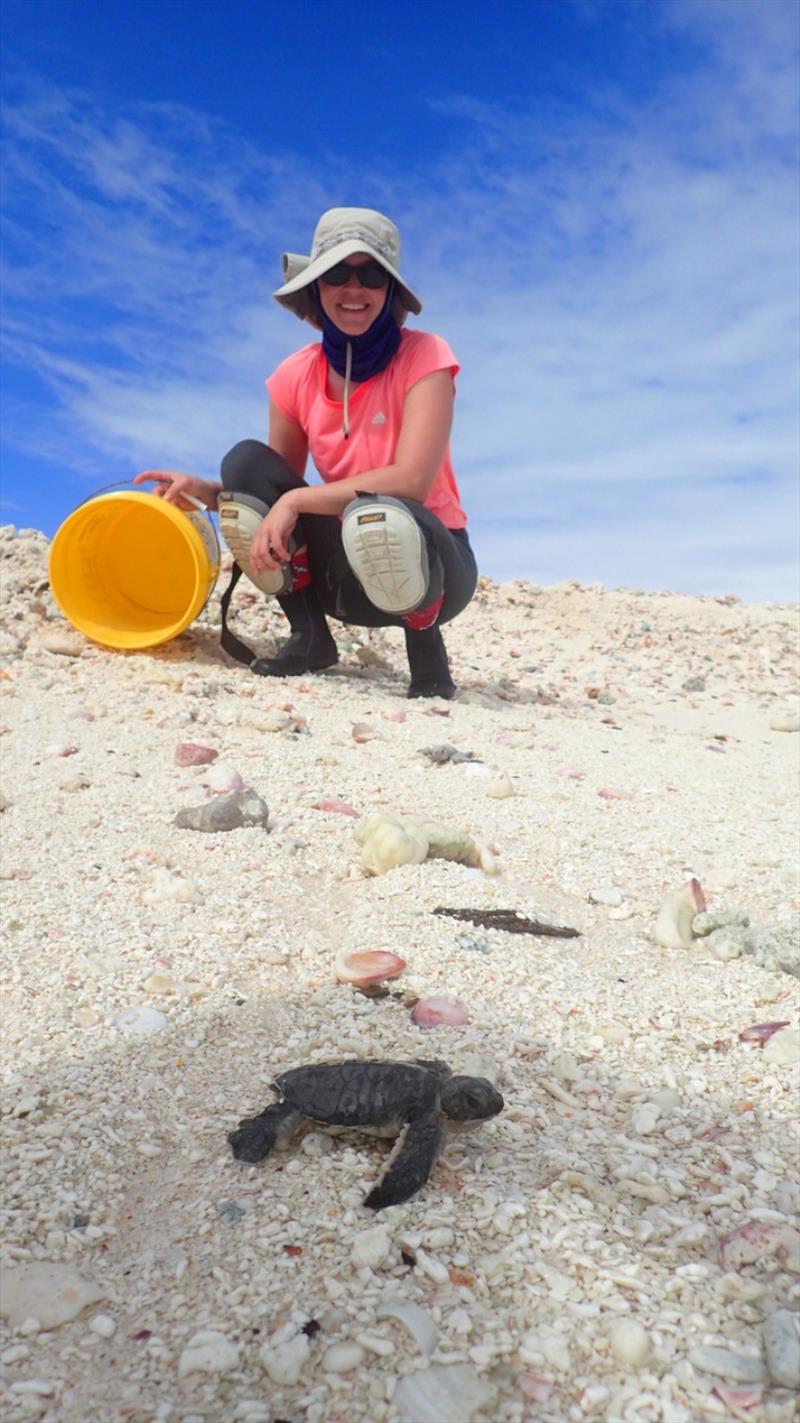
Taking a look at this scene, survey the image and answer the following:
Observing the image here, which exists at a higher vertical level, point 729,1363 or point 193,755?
point 193,755

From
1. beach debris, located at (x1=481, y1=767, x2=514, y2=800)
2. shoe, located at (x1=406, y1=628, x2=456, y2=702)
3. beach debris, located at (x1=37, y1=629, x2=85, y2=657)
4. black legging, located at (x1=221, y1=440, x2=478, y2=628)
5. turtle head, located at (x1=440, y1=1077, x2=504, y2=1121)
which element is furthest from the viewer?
shoe, located at (x1=406, y1=628, x2=456, y2=702)

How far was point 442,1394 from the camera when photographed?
3.26 feet

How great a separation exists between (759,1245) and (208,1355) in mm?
642

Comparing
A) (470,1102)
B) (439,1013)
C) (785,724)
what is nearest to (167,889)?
(439,1013)

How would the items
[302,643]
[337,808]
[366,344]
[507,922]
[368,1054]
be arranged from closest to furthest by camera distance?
[368,1054] < [507,922] < [337,808] < [366,344] < [302,643]

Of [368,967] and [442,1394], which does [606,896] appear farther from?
[442,1394]

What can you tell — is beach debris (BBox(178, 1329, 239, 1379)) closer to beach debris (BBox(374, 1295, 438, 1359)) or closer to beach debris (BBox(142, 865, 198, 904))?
beach debris (BBox(374, 1295, 438, 1359))

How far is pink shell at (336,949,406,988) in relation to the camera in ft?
6.02

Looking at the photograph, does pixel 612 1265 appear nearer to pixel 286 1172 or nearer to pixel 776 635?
pixel 286 1172

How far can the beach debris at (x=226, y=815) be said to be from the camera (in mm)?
2588

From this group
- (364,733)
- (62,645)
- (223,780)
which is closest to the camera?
(223,780)

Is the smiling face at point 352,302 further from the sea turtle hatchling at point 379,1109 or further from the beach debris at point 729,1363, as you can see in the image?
the beach debris at point 729,1363

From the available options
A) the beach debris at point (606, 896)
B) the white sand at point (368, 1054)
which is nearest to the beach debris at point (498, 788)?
the white sand at point (368, 1054)

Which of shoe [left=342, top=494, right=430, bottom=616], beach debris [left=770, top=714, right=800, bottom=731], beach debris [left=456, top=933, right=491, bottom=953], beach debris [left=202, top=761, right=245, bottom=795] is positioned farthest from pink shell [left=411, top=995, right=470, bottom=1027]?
beach debris [left=770, top=714, right=800, bottom=731]
